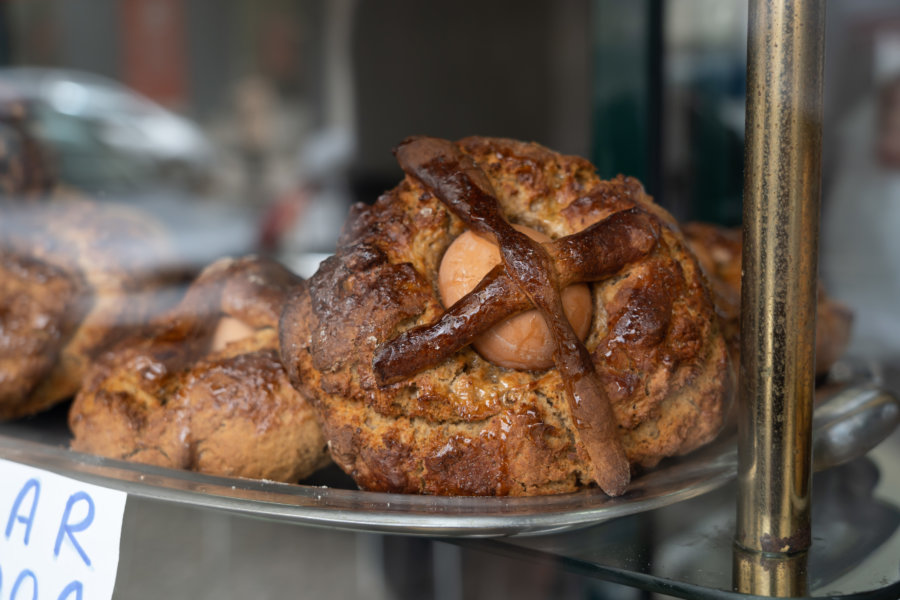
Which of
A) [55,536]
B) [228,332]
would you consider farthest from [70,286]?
[55,536]

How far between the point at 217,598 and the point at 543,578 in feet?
3.88

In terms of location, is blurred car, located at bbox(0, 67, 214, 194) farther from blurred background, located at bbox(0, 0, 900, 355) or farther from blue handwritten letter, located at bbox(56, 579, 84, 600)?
blue handwritten letter, located at bbox(56, 579, 84, 600)

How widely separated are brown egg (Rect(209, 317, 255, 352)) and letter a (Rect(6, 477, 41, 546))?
0.28 meters

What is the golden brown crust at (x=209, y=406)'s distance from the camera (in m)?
0.97

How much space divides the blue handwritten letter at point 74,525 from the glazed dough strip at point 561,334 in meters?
0.55

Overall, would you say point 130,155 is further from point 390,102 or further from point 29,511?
point 29,511

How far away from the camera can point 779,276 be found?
2.32 ft

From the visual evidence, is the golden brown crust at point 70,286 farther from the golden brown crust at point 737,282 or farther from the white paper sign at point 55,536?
the golden brown crust at point 737,282

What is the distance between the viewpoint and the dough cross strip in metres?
0.77

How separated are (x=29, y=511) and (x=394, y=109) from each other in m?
1.85

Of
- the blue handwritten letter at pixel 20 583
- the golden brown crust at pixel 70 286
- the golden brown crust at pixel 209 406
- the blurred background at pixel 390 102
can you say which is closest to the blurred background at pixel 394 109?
the blurred background at pixel 390 102

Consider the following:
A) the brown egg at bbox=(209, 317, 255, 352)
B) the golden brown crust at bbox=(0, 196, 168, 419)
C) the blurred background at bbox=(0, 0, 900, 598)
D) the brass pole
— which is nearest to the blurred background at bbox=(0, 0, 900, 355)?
the blurred background at bbox=(0, 0, 900, 598)

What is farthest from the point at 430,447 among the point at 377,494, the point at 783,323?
the point at 783,323

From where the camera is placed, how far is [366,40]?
10.5 ft
